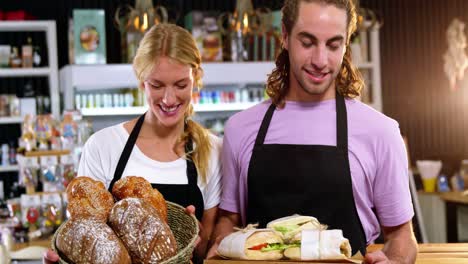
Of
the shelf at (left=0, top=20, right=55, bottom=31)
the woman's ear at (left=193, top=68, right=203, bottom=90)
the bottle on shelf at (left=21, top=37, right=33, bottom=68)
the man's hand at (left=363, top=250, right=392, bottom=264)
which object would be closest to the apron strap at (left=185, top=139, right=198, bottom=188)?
the woman's ear at (left=193, top=68, right=203, bottom=90)

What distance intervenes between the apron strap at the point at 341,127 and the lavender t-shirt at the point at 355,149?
0.04ft

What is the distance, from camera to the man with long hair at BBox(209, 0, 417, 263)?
1958 millimetres

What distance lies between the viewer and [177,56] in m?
2.23

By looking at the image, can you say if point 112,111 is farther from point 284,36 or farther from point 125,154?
point 284,36

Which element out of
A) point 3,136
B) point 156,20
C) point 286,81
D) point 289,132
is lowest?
point 3,136

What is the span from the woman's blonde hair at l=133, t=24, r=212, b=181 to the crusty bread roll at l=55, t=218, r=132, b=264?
27.2 inches

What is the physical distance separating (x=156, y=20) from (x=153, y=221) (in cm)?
438

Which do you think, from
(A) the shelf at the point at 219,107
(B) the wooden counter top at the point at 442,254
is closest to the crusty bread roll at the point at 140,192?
(B) the wooden counter top at the point at 442,254

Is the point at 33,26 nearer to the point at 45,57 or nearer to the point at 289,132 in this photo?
the point at 45,57

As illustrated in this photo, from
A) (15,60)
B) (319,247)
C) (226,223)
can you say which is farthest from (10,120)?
(319,247)

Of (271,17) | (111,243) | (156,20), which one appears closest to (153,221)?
(111,243)

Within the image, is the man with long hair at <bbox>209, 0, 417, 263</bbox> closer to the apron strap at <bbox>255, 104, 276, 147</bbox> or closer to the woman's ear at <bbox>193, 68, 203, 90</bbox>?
the apron strap at <bbox>255, 104, 276, 147</bbox>

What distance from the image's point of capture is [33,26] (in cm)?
635

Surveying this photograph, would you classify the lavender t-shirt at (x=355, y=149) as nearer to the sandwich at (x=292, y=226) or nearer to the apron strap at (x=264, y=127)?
the apron strap at (x=264, y=127)
